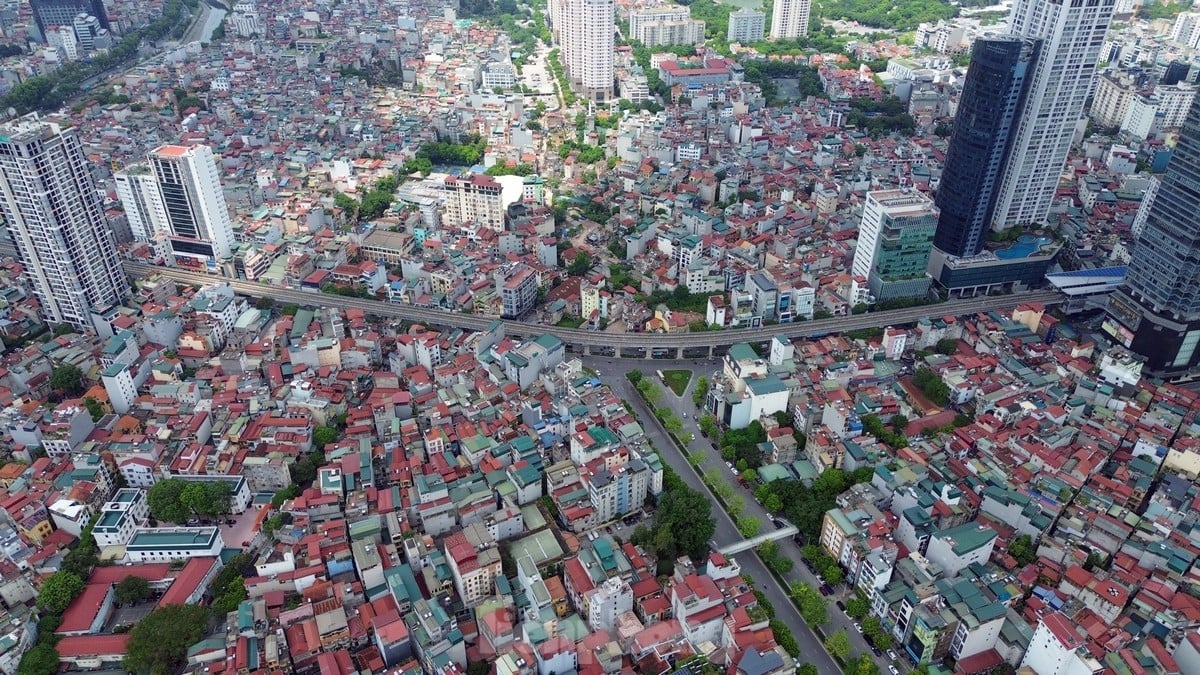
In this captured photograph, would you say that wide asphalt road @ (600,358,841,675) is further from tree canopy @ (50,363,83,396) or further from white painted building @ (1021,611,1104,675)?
tree canopy @ (50,363,83,396)

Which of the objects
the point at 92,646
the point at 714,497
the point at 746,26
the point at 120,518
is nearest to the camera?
the point at 92,646

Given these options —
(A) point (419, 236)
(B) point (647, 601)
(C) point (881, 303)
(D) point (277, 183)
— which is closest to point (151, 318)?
(A) point (419, 236)

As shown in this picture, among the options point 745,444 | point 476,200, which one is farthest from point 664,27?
point 745,444

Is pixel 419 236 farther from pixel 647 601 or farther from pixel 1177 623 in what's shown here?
pixel 1177 623

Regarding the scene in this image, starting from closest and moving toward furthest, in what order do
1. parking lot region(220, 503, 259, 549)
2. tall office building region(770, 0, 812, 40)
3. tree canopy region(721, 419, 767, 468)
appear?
parking lot region(220, 503, 259, 549) < tree canopy region(721, 419, 767, 468) < tall office building region(770, 0, 812, 40)

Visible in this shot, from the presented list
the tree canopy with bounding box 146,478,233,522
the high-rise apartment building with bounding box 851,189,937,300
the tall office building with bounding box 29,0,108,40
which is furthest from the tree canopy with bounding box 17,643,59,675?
the tall office building with bounding box 29,0,108,40

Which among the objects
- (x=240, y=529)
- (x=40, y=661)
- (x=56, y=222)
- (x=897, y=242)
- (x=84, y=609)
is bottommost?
(x=240, y=529)

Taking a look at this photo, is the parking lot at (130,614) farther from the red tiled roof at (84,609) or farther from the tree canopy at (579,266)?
the tree canopy at (579,266)

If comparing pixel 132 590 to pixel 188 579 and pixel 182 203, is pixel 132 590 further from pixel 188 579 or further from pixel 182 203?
pixel 182 203
